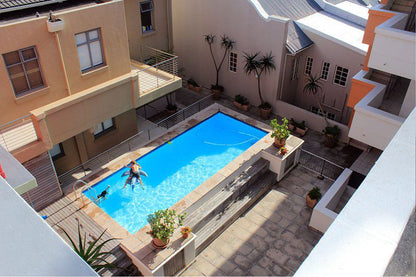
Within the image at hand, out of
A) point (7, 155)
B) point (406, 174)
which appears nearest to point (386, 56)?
point (406, 174)

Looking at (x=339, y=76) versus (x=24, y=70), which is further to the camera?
(x=339, y=76)

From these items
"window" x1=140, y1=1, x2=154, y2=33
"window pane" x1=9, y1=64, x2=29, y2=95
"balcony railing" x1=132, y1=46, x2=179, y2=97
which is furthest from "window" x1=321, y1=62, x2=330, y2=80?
"window pane" x1=9, y1=64, x2=29, y2=95

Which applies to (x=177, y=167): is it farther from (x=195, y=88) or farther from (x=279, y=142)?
(x=195, y=88)

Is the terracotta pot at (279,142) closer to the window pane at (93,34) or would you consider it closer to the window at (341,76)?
the window at (341,76)

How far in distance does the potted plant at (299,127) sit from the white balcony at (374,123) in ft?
25.7

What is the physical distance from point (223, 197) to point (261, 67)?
10.6 metres

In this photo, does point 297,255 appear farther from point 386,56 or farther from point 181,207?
point 386,56

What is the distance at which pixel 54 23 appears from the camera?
14008mm

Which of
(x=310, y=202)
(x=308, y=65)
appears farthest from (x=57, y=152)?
(x=308, y=65)

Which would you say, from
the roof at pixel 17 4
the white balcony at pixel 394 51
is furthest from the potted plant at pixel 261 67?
the roof at pixel 17 4

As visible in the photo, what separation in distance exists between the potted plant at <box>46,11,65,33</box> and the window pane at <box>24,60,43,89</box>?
1.61 metres

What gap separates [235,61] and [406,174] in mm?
23192

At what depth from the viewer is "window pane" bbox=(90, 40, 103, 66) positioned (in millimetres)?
16391

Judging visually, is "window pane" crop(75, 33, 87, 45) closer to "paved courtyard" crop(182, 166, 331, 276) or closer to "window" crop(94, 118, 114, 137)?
"window" crop(94, 118, 114, 137)
